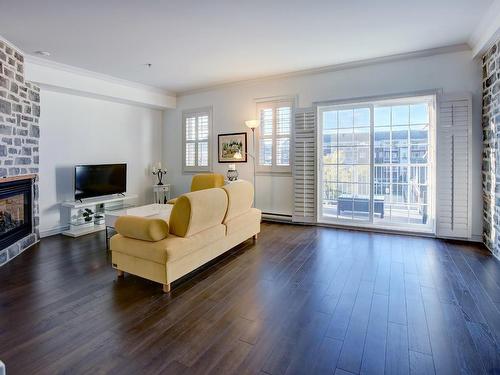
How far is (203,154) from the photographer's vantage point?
6535 mm

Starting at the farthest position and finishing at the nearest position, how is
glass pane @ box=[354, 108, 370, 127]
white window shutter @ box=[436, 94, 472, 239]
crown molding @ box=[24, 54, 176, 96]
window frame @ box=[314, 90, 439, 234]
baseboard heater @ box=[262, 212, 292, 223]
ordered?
baseboard heater @ box=[262, 212, 292, 223], glass pane @ box=[354, 108, 370, 127], window frame @ box=[314, 90, 439, 234], crown molding @ box=[24, 54, 176, 96], white window shutter @ box=[436, 94, 472, 239]

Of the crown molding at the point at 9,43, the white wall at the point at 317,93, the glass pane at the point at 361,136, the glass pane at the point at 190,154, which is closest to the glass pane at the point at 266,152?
the white wall at the point at 317,93

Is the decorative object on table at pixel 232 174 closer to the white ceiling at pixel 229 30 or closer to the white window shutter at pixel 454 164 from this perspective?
the white ceiling at pixel 229 30

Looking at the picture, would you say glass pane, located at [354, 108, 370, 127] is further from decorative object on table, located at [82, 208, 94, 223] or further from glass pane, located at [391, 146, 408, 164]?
decorative object on table, located at [82, 208, 94, 223]

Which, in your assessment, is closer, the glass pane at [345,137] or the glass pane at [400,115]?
the glass pane at [400,115]

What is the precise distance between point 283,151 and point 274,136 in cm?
35

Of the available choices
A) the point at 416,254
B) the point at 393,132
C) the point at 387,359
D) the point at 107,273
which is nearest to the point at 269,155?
the point at 393,132

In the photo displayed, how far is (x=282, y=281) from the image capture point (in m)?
2.94

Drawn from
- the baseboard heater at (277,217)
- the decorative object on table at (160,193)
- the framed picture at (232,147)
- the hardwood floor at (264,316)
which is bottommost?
the hardwood floor at (264,316)

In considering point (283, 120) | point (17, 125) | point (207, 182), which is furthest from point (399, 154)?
point (17, 125)

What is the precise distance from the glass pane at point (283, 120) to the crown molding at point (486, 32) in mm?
2791

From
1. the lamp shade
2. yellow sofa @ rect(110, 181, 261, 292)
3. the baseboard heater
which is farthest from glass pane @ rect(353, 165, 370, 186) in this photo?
yellow sofa @ rect(110, 181, 261, 292)

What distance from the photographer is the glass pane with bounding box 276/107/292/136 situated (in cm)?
547

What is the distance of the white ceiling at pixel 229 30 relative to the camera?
3.00 metres
